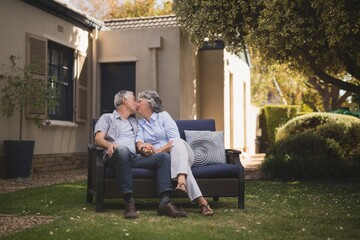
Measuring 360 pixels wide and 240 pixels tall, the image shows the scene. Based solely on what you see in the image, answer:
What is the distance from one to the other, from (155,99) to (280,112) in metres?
15.6

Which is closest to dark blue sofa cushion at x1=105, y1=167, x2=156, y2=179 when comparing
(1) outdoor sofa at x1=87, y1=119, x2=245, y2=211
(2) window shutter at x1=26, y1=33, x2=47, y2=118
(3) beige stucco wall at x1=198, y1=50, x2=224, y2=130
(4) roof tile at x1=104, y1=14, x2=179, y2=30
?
(1) outdoor sofa at x1=87, y1=119, x2=245, y2=211

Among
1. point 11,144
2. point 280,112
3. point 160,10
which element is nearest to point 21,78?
point 11,144

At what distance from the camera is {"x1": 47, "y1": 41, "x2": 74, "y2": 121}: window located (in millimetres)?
10844

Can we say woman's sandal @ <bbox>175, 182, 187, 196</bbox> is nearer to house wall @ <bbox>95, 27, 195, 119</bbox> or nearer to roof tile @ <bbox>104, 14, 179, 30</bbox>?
house wall @ <bbox>95, 27, 195, 119</bbox>

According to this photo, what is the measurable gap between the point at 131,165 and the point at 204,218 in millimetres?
990

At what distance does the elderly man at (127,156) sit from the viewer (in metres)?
5.06

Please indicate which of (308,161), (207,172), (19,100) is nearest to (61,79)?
(19,100)

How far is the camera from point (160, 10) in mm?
26250

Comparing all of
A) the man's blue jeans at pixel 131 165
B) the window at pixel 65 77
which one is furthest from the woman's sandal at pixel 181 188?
the window at pixel 65 77

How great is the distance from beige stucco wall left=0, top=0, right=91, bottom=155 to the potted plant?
0.19 m

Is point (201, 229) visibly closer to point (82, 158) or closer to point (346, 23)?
point (346, 23)

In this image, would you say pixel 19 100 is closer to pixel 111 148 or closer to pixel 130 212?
pixel 111 148

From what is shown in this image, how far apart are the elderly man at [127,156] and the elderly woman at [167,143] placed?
3.4 inches

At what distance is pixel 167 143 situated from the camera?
561 cm
